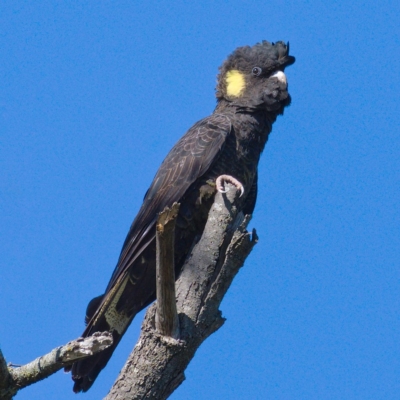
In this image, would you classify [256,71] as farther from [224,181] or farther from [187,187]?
[187,187]

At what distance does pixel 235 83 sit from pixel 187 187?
4.60 feet

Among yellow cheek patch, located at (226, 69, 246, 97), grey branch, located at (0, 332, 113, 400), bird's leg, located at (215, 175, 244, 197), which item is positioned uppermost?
yellow cheek patch, located at (226, 69, 246, 97)

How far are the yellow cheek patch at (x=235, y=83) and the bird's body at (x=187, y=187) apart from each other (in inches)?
2.5

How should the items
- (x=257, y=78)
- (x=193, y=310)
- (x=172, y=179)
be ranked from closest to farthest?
(x=193, y=310) < (x=172, y=179) < (x=257, y=78)

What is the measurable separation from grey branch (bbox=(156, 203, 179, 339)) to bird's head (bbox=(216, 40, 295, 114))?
8.42 feet

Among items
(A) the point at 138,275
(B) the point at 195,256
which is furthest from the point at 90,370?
(B) the point at 195,256

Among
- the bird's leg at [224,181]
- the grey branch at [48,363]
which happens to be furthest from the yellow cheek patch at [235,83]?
the grey branch at [48,363]

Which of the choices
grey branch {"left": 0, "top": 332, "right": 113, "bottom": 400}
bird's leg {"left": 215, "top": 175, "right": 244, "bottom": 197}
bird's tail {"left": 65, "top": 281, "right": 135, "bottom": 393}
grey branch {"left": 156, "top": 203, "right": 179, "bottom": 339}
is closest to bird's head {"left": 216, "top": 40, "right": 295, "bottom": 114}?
bird's leg {"left": 215, "top": 175, "right": 244, "bottom": 197}

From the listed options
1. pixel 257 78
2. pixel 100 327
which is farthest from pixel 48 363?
pixel 257 78

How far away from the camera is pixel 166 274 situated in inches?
144

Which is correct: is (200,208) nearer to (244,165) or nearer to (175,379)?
(244,165)

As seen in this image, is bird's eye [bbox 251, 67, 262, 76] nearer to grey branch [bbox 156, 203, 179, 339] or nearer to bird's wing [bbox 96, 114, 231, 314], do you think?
bird's wing [bbox 96, 114, 231, 314]

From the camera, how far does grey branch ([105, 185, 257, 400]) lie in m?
3.84

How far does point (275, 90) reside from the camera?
233 inches
